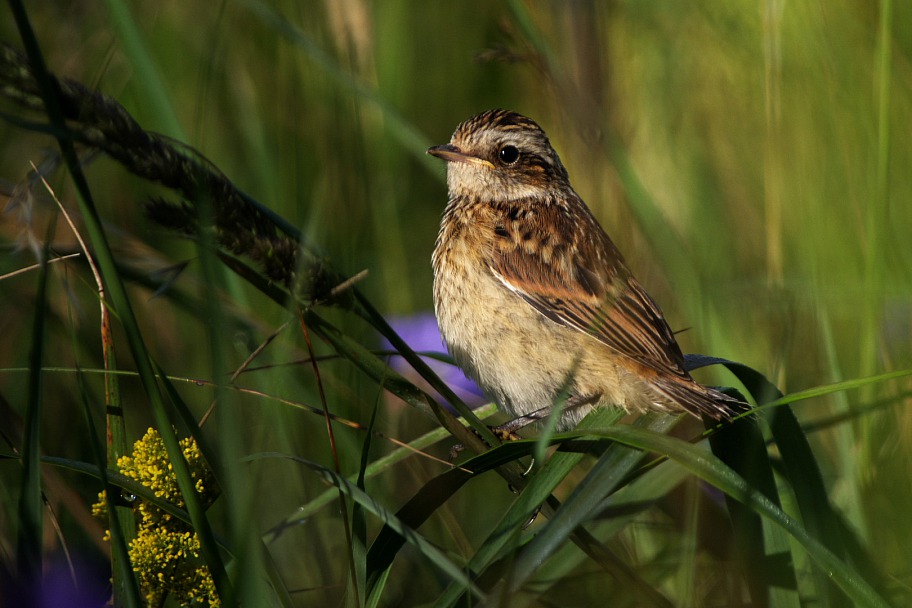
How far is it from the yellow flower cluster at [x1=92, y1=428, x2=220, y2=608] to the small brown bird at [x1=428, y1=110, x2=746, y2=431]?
1.48 m

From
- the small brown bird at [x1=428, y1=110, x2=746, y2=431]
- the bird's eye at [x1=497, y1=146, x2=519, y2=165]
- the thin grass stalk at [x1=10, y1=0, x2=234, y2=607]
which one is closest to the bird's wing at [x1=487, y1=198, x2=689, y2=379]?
the small brown bird at [x1=428, y1=110, x2=746, y2=431]

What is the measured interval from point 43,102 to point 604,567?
178 cm

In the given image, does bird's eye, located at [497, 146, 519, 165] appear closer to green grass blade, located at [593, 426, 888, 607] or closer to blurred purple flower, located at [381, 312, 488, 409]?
blurred purple flower, located at [381, 312, 488, 409]

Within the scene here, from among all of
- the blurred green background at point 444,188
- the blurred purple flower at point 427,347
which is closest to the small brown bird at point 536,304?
the blurred green background at point 444,188

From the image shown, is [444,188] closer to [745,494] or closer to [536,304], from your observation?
[536,304]

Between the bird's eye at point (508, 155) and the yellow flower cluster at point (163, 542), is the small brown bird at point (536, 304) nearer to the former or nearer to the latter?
the bird's eye at point (508, 155)

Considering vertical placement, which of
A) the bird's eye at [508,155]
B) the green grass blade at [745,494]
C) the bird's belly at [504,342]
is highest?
the bird's eye at [508,155]

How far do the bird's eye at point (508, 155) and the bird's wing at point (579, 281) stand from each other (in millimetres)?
→ 310

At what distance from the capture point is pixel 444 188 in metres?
6.52

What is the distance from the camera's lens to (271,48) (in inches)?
200

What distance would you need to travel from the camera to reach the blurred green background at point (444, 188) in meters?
3.02

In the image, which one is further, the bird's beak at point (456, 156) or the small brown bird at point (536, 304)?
the bird's beak at point (456, 156)

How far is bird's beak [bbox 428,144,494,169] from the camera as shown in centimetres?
417

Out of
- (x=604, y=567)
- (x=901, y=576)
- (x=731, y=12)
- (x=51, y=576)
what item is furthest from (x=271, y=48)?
(x=901, y=576)
